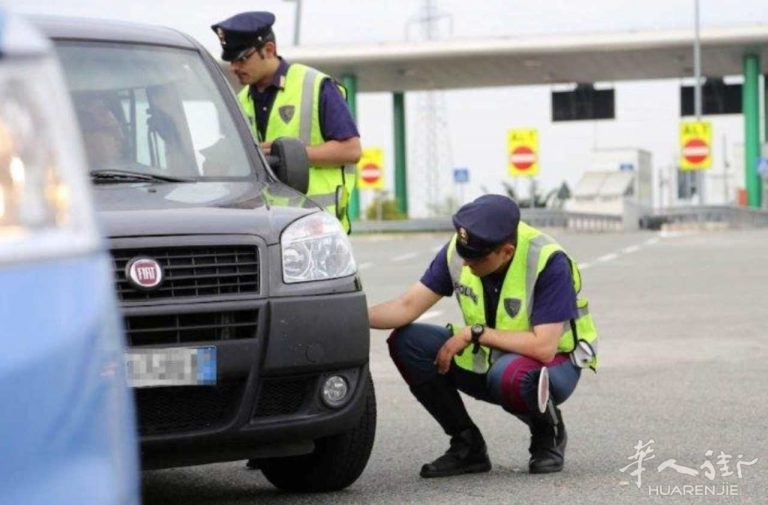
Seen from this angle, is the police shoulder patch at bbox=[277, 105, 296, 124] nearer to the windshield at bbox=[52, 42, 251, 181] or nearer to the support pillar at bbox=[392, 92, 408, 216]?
the windshield at bbox=[52, 42, 251, 181]

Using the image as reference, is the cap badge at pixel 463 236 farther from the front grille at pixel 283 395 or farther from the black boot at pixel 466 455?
the front grille at pixel 283 395

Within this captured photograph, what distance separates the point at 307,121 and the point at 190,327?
2458 millimetres

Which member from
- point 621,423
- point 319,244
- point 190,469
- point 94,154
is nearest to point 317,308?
point 319,244

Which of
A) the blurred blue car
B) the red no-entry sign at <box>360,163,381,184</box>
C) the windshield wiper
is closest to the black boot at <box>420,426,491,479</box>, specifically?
the windshield wiper

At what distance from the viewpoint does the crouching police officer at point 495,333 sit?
21.7 feet

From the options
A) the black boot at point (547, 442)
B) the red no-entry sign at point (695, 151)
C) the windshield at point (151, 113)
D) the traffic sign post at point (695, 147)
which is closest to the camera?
the windshield at point (151, 113)

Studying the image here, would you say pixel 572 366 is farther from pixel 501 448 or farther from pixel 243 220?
pixel 243 220

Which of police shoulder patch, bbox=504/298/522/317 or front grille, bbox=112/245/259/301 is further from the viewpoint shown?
police shoulder patch, bbox=504/298/522/317

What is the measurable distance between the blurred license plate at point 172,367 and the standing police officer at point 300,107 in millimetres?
2261

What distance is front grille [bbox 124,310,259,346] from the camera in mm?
5465

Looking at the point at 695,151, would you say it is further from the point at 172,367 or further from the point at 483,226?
the point at 172,367

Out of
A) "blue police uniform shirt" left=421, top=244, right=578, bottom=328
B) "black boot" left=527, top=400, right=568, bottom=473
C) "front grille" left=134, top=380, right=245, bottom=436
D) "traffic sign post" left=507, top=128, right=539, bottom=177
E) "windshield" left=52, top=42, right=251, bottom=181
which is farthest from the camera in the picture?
"traffic sign post" left=507, top=128, right=539, bottom=177

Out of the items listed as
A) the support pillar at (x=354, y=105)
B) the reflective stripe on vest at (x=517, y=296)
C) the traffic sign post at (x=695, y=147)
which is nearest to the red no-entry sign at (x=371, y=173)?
the support pillar at (x=354, y=105)

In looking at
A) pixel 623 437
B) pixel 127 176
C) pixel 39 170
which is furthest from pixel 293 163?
pixel 39 170
